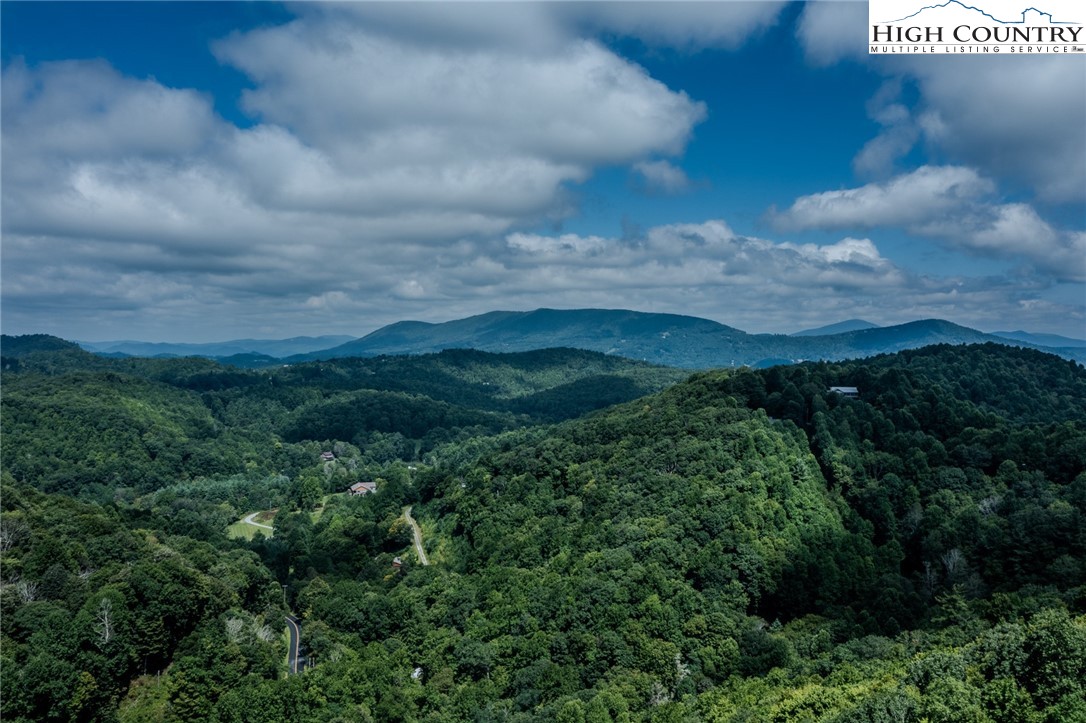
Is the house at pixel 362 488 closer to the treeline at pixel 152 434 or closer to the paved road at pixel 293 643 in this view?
the treeline at pixel 152 434

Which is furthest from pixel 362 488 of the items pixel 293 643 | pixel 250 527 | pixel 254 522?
pixel 293 643

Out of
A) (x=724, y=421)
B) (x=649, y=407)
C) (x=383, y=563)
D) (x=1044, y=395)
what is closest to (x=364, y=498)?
(x=383, y=563)

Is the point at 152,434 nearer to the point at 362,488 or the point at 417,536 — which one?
the point at 362,488

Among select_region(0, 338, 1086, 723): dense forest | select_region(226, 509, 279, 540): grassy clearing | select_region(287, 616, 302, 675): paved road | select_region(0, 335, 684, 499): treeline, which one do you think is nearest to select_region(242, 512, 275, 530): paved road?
select_region(226, 509, 279, 540): grassy clearing

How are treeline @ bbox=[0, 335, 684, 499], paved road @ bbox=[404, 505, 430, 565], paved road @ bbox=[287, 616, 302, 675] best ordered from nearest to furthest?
paved road @ bbox=[287, 616, 302, 675] → paved road @ bbox=[404, 505, 430, 565] → treeline @ bbox=[0, 335, 684, 499]

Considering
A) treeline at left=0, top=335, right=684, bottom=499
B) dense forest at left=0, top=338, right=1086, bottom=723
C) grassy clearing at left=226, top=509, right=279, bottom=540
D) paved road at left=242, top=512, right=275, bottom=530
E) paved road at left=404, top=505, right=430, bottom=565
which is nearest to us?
dense forest at left=0, top=338, right=1086, bottom=723

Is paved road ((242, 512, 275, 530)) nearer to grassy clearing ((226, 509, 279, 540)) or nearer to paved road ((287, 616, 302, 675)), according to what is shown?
grassy clearing ((226, 509, 279, 540))

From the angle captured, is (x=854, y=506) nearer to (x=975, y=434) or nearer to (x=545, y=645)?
(x=975, y=434)
